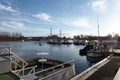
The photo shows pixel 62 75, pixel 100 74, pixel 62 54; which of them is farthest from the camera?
pixel 62 54

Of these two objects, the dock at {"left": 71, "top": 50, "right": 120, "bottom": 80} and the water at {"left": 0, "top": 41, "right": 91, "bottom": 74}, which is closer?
the dock at {"left": 71, "top": 50, "right": 120, "bottom": 80}

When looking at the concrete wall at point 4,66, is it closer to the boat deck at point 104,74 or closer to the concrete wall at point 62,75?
the concrete wall at point 62,75

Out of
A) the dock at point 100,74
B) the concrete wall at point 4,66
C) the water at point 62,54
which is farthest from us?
the water at point 62,54

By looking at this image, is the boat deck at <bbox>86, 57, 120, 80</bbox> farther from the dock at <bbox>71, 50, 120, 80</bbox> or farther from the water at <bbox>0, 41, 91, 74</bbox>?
the water at <bbox>0, 41, 91, 74</bbox>

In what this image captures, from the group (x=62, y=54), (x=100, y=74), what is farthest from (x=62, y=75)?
(x=62, y=54)

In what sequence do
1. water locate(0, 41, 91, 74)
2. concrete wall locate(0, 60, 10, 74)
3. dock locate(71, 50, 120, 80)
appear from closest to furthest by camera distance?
concrete wall locate(0, 60, 10, 74) < dock locate(71, 50, 120, 80) < water locate(0, 41, 91, 74)

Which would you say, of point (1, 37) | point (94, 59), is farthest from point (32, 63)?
point (1, 37)

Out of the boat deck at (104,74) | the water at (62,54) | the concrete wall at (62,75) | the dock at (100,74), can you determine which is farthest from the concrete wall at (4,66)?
the water at (62,54)

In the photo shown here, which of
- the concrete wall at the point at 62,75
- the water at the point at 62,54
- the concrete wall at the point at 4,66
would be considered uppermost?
the concrete wall at the point at 4,66

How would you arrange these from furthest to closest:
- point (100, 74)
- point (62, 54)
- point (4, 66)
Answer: point (62, 54) < point (100, 74) < point (4, 66)

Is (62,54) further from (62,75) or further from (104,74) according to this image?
(104,74)

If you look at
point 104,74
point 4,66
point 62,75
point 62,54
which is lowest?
point 62,54

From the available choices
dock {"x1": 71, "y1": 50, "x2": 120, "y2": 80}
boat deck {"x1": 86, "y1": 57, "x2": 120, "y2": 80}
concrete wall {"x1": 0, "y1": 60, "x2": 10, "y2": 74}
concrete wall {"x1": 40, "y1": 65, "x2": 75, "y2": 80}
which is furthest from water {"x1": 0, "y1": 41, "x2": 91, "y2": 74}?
concrete wall {"x1": 0, "y1": 60, "x2": 10, "y2": 74}

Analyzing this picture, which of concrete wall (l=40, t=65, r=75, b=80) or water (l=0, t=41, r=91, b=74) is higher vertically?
concrete wall (l=40, t=65, r=75, b=80)
